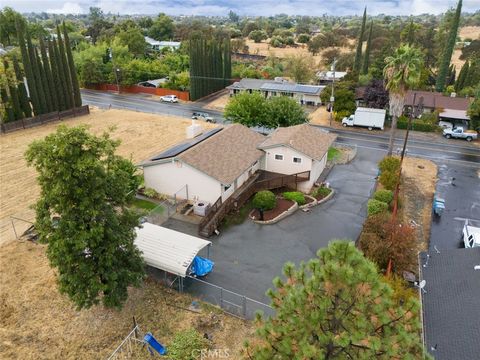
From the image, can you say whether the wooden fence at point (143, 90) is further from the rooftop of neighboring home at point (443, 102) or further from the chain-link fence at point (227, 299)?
the chain-link fence at point (227, 299)

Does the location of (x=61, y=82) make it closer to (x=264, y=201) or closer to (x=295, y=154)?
(x=295, y=154)

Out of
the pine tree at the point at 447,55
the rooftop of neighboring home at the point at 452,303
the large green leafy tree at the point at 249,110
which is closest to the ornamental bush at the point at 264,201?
the rooftop of neighboring home at the point at 452,303

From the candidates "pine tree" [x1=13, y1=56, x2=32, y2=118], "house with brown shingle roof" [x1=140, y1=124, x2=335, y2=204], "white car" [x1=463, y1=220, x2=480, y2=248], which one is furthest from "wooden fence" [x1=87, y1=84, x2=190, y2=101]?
"white car" [x1=463, y1=220, x2=480, y2=248]

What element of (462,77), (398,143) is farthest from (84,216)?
(462,77)

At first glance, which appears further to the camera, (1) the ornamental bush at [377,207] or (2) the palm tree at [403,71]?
(2) the palm tree at [403,71]

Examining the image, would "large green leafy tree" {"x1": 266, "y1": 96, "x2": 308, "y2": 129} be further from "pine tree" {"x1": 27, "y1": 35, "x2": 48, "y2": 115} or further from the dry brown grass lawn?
"pine tree" {"x1": 27, "y1": 35, "x2": 48, "y2": 115}
